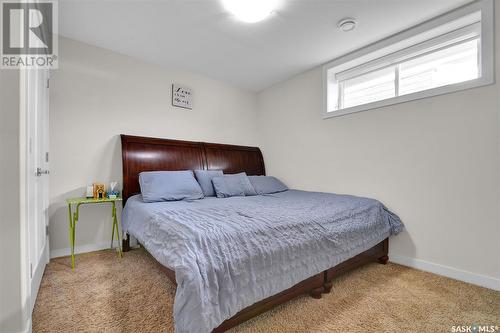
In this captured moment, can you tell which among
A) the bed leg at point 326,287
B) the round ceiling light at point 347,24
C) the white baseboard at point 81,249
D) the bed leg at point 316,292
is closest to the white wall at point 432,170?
the round ceiling light at point 347,24

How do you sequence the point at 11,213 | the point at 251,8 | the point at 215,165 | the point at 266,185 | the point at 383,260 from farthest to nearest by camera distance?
the point at 215,165 < the point at 266,185 < the point at 383,260 < the point at 251,8 < the point at 11,213

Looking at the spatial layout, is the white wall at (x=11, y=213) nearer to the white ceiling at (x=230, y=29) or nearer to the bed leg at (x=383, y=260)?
the white ceiling at (x=230, y=29)

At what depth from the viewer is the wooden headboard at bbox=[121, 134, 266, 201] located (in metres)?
2.78

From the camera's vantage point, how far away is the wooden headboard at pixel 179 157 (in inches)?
109

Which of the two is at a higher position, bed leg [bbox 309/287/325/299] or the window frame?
the window frame

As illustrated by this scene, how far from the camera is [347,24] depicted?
225 cm

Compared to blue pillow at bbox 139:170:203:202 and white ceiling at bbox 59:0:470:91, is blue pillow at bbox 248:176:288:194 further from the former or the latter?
white ceiling at bbox 59:0:470:91

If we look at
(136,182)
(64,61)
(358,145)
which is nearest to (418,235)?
(358,145)

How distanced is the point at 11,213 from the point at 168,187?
54.9 inches

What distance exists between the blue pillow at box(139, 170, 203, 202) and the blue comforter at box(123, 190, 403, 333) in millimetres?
257

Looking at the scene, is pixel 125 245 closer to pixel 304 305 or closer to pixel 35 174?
pixel 35 174

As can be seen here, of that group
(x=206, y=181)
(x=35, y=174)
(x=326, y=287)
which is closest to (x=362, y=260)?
(x=326, y=287)

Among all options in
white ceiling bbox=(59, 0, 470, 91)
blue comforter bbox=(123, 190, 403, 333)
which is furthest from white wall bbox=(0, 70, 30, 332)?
white ceiling bbox=(59, 0, 470, 91)

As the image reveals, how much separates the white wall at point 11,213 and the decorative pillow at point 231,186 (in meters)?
1.84
